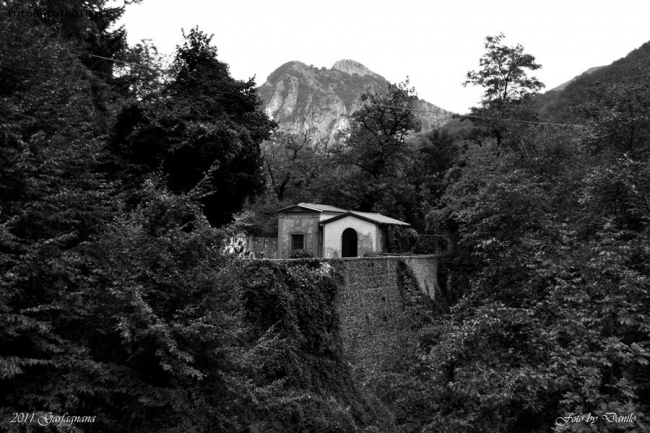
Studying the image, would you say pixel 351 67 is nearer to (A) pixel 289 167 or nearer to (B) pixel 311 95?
(B) pixel 311 95

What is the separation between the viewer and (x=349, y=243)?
1956cm

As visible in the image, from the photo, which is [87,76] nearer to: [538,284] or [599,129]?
[538,284]

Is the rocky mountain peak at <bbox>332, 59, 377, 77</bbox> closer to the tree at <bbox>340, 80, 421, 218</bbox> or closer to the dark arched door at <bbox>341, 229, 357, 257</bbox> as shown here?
the tree at <bbox>340, 80, 421, 218</bbox>

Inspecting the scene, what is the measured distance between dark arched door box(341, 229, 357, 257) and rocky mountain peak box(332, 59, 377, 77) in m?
159

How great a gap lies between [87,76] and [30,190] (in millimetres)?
8353

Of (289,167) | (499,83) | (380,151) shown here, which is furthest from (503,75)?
(289,167)

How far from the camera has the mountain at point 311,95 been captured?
129 meters

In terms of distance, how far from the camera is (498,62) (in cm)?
2194

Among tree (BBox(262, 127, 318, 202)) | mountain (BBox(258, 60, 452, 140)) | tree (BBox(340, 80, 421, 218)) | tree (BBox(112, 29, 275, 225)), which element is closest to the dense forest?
tree (BBox(112, 29, 275, 225))

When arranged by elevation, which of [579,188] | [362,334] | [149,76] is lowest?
[362,334]

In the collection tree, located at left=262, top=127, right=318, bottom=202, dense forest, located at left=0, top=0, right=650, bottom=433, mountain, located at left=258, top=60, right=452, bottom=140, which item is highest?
mountain, located at left=258, top=60, right=452, bottom=140

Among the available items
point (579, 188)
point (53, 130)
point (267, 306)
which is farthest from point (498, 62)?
point (53, 130)

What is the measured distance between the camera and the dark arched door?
1941 centimetres

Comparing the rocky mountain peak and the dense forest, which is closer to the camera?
the dense forest
